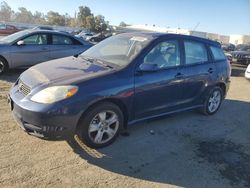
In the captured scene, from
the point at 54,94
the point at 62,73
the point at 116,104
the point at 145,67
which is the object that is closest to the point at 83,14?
the point at 145,67

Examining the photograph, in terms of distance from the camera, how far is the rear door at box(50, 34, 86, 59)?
9.81 m

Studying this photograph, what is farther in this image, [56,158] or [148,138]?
[148,138]

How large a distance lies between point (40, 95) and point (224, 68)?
4.39m

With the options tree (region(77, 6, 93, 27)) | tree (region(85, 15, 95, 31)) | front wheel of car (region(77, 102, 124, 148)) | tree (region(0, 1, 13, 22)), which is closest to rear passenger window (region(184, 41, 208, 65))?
front wheel of car (region(77, 102, 124, 148))

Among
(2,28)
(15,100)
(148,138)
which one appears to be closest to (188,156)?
(148,138)

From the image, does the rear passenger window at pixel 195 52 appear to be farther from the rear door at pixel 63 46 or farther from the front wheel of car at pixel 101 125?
the rear door at pixel 63 46

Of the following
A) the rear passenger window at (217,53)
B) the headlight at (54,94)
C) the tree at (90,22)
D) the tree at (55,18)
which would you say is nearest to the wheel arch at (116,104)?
the headlight at (54,94)

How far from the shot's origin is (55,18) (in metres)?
93.4

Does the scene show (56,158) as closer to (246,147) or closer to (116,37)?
(116,37)

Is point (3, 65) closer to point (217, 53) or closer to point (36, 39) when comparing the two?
point (36, 39)

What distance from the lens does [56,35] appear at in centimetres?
991

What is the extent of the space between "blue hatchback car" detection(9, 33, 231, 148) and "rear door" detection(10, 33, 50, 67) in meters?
4.21

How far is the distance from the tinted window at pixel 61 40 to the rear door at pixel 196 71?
5302 mm

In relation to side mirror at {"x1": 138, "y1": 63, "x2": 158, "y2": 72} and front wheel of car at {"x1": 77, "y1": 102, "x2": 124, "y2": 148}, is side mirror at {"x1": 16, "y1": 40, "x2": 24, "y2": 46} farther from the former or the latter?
front wheel of car at {"x1": 77, "y1": 102, "x2": 124, "y2": 148}
